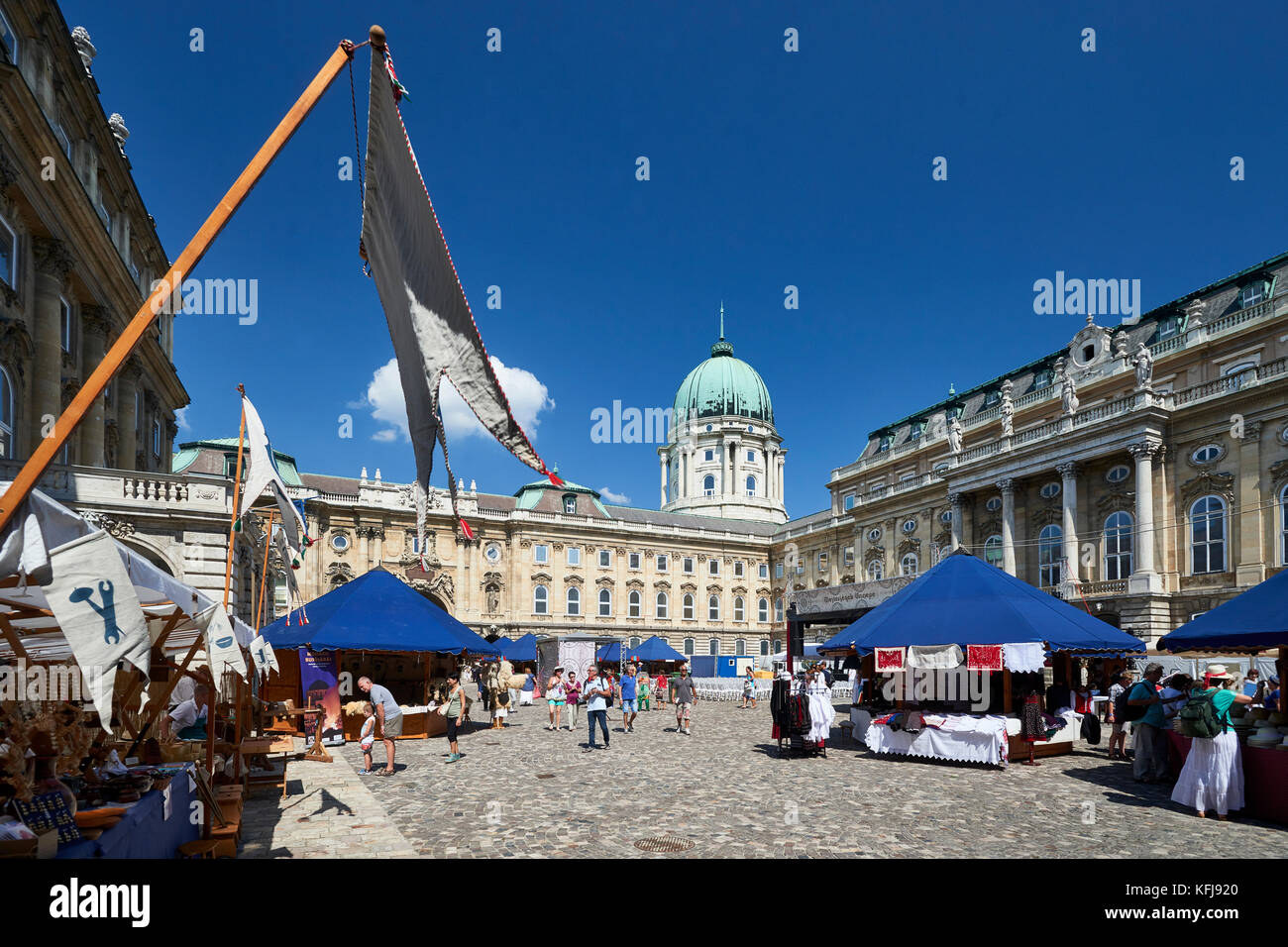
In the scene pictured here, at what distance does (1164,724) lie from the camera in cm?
1280

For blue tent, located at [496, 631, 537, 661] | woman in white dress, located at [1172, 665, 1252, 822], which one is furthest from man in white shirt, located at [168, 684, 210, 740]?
blue tent, located at [496, 631, 537, 661]

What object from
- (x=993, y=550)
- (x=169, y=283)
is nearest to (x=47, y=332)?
(x=169, y=283)

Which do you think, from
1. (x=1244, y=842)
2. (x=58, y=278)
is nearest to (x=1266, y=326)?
(x=1244, y=842)

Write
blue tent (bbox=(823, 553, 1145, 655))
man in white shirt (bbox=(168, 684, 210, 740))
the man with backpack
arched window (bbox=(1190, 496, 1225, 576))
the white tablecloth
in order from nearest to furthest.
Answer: the man with backpack < man in white shirt (bbox=(168, 684, 210, 740)) < the white tablecloth < blue tent (bbox=(823, 553, 1145, 655)) < arched window (bbox=(1190, 496, 1225, 576))

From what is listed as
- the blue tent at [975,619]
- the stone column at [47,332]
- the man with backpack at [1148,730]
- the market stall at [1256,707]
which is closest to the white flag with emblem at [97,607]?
the market stall at [1256,707]

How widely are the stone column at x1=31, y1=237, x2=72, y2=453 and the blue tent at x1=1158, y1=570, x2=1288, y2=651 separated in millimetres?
24063

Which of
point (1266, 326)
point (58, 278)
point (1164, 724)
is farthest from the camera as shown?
point (1266, 326)

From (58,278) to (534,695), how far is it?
28.8 meters

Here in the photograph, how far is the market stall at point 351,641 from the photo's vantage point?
62.7ft

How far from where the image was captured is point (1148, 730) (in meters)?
13.0

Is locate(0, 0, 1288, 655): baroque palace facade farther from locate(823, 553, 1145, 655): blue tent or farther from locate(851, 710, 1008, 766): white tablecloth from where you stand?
locate(851, 710, 1008, 766): white tablecloth

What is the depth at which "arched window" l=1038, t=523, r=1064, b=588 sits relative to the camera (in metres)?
39.9

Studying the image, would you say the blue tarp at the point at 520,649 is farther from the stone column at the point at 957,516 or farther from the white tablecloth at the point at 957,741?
the white tablecloth at the point at 957,741
